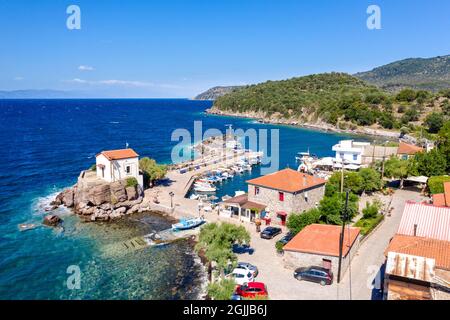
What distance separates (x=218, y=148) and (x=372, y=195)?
4479 cm

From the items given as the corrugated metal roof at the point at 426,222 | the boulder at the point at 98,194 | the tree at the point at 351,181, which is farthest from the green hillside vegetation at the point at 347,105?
the boulder at the point at 98,194

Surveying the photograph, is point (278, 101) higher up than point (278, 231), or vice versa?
point (278, 101)

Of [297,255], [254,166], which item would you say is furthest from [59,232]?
[254,166]

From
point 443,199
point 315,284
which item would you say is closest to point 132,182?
point 315,284

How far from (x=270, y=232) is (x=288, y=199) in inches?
161

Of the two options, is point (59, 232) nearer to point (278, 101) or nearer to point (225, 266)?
point (225, 266)

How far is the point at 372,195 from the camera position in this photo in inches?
1638

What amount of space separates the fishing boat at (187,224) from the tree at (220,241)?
6.71 m

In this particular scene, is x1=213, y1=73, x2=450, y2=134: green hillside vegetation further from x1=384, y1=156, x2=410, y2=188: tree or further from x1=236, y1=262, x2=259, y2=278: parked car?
x1=236, y1=262, x2=259, y2=278: parked car

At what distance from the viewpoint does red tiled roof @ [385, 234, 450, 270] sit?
1761 cm

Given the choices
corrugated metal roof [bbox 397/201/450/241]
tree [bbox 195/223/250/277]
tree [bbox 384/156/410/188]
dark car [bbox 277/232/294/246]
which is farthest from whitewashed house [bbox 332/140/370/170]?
tree [bbox 195/223/250/277]

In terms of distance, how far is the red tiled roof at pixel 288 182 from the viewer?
32781 millimetres

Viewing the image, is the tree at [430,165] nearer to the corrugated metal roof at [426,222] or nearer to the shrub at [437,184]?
the shrub at [437,184]

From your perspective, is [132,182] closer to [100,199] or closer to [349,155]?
[100,199]
